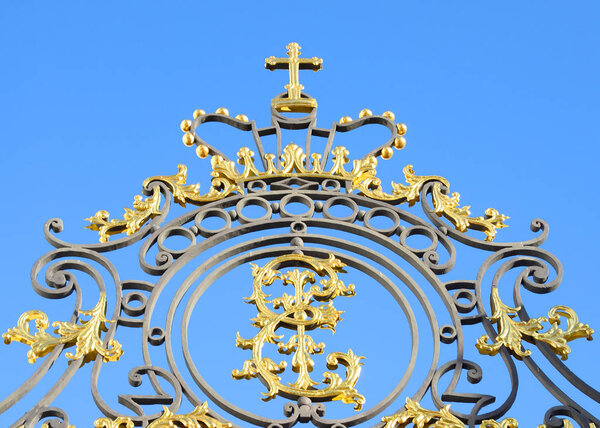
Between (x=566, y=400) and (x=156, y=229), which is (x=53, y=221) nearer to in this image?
(x=156, y=229)

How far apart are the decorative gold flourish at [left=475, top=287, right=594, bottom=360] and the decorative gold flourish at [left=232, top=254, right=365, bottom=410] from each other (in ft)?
2.22

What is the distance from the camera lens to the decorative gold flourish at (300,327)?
7.36 meters

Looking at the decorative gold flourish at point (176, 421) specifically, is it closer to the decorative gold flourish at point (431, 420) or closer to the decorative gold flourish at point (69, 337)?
the decorative gold flourish at point (69, 337)

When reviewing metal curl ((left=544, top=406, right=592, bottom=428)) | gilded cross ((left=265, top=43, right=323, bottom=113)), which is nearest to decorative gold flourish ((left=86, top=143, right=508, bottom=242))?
gilded cross ((left=265, top=43, right=323, bottom=113))

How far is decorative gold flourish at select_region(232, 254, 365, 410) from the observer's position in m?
7.36

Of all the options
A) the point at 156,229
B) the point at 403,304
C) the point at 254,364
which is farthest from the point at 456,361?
the point at 156,229

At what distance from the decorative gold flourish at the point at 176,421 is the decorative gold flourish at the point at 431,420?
0.75 meters

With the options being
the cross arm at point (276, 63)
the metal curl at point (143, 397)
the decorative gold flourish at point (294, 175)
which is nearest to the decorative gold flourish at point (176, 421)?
the metal curl at point (143, 397)

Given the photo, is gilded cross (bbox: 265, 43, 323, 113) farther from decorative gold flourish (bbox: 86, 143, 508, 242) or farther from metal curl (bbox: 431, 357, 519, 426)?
metal curl (bbox: 431, 357, 519, 426)

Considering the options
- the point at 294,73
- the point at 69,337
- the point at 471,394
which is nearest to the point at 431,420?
the point at 471,394

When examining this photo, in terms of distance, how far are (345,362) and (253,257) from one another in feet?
2.93

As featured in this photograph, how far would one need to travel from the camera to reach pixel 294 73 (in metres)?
9.41

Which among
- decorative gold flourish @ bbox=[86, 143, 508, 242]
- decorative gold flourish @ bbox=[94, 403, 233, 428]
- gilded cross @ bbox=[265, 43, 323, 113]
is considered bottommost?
decorative gold flourish @ bbox=[94, 403, 233, 428]

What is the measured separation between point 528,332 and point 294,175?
171 centimetres
